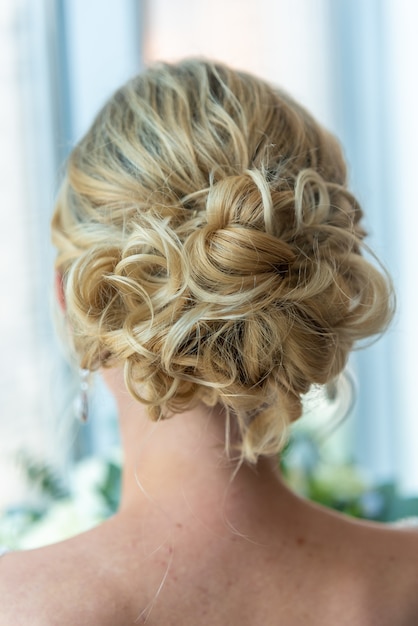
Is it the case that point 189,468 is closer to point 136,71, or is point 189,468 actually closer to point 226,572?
point 226,572

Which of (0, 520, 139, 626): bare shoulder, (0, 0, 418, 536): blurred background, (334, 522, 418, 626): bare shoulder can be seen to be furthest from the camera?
(0, 0, 418, 536): blurred background

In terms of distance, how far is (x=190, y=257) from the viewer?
77 centimetres

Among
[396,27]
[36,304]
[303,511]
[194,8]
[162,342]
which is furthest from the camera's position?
[396,27]

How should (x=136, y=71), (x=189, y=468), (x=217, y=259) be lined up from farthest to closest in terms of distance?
(x=136, y=71)
(x=189, y=468)
(x=217, y=259)

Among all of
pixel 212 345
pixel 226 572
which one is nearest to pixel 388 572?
pixel 226 572

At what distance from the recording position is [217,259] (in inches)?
30.2

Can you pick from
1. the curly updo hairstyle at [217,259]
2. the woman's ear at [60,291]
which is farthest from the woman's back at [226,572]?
the woman's ear at [60,291]

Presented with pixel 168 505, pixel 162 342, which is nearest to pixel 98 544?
pixel 168 505

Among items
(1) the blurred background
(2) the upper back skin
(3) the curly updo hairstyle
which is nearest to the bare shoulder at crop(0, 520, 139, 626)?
(2) the upper back skin

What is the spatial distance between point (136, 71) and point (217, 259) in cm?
109

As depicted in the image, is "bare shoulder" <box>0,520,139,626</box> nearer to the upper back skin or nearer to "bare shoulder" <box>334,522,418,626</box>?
the upper back skin

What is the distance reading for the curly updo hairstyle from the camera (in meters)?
0.77

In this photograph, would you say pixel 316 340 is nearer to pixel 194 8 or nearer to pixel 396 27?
pixel 194 8

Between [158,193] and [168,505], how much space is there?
1.11ft
